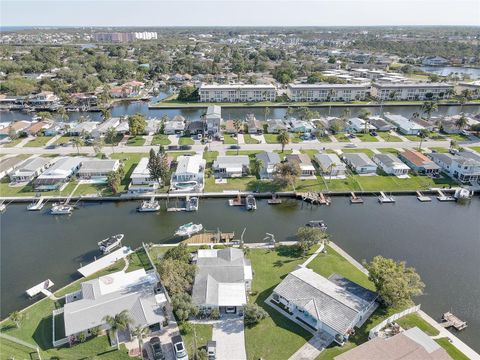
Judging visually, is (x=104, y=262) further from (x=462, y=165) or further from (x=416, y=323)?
(x=462, y=165)

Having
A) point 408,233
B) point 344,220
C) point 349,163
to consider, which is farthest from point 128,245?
point 349,163

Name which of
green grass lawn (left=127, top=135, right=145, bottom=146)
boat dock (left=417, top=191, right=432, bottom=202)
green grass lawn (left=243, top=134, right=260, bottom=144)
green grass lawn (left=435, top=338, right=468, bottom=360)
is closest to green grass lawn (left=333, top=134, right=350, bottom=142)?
green grass lawn (left=243, top=134, right=260, bottom=144)

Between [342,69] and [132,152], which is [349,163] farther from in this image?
[342,69]

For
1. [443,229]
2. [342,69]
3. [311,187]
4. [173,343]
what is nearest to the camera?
[173,343]

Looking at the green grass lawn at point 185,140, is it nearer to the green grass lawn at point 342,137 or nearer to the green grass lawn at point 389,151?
the green grass lawn at point 342,137

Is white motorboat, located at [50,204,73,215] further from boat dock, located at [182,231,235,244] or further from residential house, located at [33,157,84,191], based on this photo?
boat dock, located at [182,231,235,244]

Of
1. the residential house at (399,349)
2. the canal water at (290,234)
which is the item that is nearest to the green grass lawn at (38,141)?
the canal water at (290,234)
